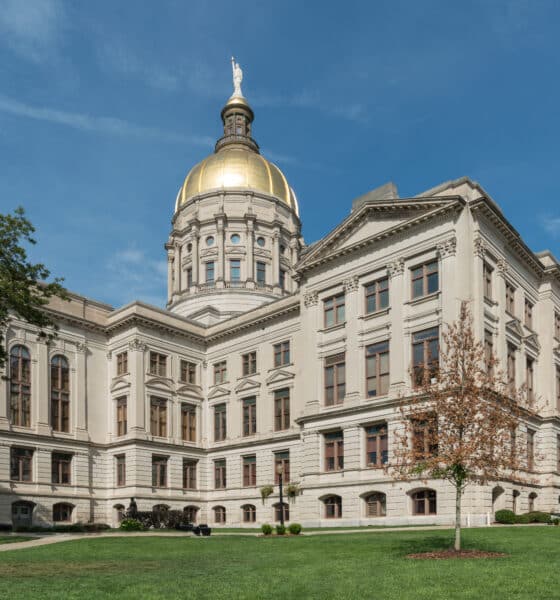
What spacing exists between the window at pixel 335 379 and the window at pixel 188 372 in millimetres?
16642

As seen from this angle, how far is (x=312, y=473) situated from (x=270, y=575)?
29.6 metres

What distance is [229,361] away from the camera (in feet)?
198

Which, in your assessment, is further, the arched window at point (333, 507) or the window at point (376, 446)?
the arched window at point (333, 507)

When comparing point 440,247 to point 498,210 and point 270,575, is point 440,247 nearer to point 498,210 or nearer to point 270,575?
point 498,210

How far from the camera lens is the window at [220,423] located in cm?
5966

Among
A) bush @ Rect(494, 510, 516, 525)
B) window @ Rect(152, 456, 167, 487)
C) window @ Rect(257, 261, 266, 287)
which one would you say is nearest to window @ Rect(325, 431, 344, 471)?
bush @ Rect(494, 510, 516, 525)

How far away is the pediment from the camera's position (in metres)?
54.6

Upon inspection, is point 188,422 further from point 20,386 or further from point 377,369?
point 377,369

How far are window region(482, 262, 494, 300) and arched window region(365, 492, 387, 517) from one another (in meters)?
13.8

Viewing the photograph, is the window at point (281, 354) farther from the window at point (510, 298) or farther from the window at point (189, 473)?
the window at point (510, 298)

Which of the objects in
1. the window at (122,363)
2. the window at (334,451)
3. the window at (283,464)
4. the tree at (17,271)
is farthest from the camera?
the window at (122,363)

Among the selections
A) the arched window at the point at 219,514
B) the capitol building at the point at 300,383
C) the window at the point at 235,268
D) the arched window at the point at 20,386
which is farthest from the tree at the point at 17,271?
the window at the point at 235,268

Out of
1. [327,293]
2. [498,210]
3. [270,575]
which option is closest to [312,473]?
[327,293]

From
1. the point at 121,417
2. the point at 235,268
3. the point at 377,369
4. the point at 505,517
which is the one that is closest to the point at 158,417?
the point at 121,417
